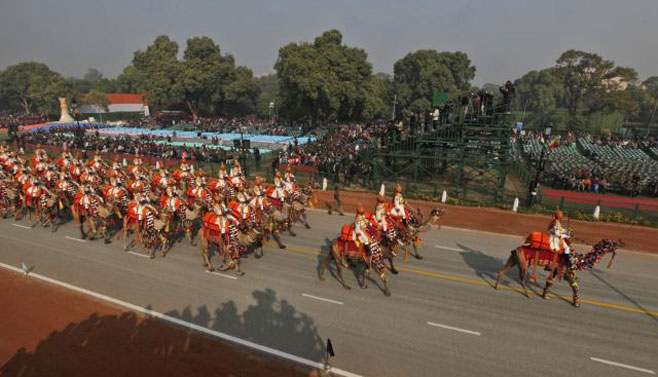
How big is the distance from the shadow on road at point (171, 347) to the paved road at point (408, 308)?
0.07 m

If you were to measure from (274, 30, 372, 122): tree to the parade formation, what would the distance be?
26.4m

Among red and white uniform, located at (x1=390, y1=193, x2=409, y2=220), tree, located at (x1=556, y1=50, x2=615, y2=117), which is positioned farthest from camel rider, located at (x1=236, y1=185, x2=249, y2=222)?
tree, located at (x1=556, y1=50, x2=615, y2=117)

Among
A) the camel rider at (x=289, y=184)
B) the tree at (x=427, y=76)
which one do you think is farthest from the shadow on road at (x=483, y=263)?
the tree at (x=427, y=76)

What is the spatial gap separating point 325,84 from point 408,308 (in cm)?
3615

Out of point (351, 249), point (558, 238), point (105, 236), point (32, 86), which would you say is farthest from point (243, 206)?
point (32, 86)

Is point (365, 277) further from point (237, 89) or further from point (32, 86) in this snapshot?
point (32, 86)

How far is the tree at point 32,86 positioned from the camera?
75.1 meters

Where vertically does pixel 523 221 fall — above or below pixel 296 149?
below

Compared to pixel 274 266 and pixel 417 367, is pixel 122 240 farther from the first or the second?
pixel 417 367

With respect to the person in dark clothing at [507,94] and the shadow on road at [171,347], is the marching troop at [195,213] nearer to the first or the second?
the shadow on road at [171,347]

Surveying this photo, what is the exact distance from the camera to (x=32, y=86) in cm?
Result: 7775

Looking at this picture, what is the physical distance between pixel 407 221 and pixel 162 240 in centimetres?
988

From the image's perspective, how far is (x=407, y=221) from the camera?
1398 cm

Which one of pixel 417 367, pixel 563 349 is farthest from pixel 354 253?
pixel 563 349
